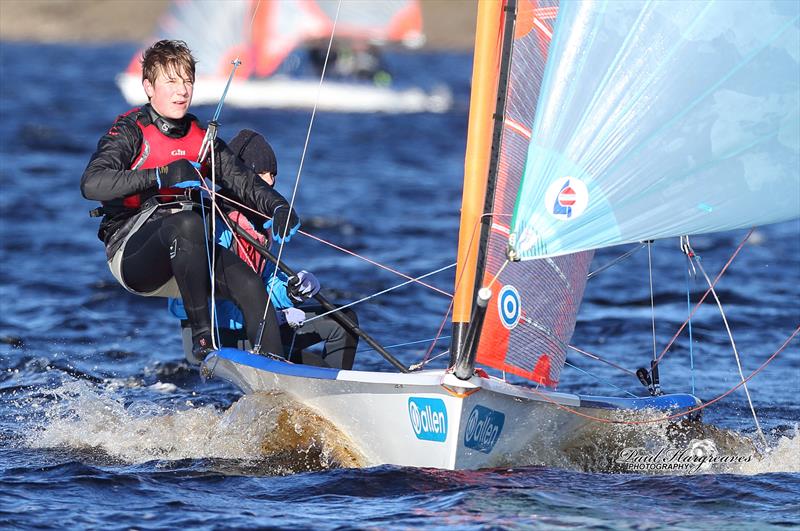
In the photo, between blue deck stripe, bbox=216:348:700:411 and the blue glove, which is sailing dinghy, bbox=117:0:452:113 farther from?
blue deck stripe, bbox=216:348:700:411

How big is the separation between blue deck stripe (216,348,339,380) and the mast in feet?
1.78

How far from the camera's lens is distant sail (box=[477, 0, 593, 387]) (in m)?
4.58

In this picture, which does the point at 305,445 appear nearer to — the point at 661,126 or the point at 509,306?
the point at 509,306

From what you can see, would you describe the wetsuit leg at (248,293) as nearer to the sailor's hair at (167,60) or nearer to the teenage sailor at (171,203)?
the teenage sailor at (171,203)

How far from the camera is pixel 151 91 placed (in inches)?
204

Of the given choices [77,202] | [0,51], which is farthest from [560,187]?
[0,51]

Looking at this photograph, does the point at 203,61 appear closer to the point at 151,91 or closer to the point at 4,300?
the point at 4,300

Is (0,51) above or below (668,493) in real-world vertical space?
above

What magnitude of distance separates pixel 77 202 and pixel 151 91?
8.82 m

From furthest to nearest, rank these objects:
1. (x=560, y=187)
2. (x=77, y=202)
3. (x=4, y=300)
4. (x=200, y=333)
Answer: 1. (x=77, y=202)
2. (x=4, y=300)
3. (x=200, y=333)
4. (x=560, y=187)

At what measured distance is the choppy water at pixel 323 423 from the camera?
14.3 ft

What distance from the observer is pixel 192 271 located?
195 inches

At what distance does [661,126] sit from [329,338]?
194 cm

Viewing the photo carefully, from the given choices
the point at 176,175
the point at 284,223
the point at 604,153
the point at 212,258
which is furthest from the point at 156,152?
the point at 604,153
